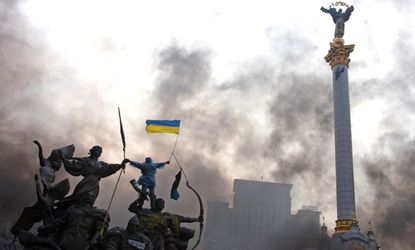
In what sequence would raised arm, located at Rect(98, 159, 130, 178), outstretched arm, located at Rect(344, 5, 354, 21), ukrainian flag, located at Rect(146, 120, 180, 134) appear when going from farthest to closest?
outstretched arm, located at Rect(344, 5, 354, 21) → ukrainian flag, located at Rect(146, 120, 180, 134) → raised arm, located at Rect(98, 159, 130, 178)

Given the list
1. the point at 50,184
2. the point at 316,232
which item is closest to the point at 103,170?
the point at 50,184

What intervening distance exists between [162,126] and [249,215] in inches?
3431

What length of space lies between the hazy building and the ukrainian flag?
255 ft

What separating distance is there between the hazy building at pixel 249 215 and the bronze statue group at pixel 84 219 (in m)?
79.7

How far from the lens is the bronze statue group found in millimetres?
9664

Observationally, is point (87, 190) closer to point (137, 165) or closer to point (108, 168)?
point (108, 168)

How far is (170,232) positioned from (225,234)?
8712cm

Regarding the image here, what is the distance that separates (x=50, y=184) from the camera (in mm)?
11125

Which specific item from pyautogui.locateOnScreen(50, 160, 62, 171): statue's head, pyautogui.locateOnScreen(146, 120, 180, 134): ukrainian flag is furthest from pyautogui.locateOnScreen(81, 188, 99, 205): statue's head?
pyautogui.locateOnScreen(146, 120, 180, 134): ukrainian flag

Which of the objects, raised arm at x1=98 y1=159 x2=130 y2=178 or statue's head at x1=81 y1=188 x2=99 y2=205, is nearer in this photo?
statue's head at x1=81 y1=188 x2=99 y2=205

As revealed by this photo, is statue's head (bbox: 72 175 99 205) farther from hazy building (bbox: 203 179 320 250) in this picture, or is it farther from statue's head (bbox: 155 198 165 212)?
hazy building (bbox: 203 179 320 250)

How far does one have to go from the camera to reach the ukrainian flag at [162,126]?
14.6 metres

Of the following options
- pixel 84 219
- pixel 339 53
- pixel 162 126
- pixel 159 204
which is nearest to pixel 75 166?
pixel 84 219

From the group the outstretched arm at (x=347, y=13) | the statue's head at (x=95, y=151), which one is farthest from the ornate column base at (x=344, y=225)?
the statue's head at (x=95, y=151)
